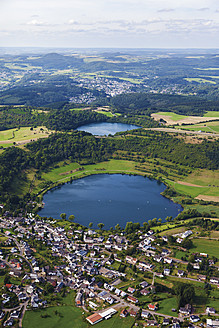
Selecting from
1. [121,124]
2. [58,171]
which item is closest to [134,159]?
[58,171]

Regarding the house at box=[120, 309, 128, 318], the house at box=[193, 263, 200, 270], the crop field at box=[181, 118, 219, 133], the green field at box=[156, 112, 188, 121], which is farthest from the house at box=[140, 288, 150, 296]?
the green field at box=[156, 112, 188, 121]

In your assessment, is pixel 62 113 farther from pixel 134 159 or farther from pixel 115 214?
pixel 115 214

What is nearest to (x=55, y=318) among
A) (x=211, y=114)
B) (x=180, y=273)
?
(x=180, y=273)

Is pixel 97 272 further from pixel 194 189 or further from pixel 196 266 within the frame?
pixel 194 189

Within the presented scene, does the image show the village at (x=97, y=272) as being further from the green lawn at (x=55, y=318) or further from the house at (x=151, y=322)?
the green lawn at (x=55, y=318)

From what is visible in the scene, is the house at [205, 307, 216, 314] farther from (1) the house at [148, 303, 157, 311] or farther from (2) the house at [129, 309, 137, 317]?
(2) the house at [129, 309, 137, 317]

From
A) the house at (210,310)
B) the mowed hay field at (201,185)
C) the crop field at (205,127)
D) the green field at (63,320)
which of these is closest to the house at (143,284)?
the green field at (63,320)
